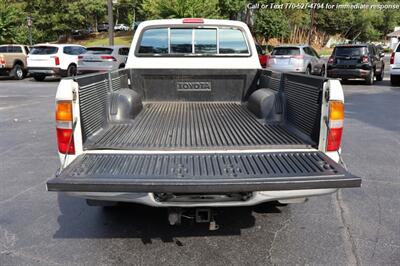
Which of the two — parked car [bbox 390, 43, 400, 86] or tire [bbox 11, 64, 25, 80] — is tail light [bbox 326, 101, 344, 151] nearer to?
parked car [bbox 390, 43, 400, 86]

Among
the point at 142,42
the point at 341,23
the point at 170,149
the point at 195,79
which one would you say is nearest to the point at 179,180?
the point at 170,149

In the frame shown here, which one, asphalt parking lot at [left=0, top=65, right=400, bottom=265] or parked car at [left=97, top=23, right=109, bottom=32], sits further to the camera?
parked car at [left=97, top=23, right=109, bottom=32]

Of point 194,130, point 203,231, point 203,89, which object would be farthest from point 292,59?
point 203,231

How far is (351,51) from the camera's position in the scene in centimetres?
1698

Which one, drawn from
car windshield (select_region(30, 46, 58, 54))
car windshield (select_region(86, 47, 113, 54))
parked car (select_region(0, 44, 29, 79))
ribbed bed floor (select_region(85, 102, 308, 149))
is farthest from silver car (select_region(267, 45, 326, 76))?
ribbed bed floor (select_region(85, 102, 308, 149))

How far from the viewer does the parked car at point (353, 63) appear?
16594 millimetres

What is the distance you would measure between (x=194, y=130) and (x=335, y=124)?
1476 mm

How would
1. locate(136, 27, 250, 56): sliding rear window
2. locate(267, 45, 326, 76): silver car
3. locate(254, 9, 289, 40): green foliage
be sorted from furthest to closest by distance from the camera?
locate(254, 9, 289, 40): green foliage, locate(267, 45, 326, 76): silver car, locate(136, 27, 250, 56): sliding rear window

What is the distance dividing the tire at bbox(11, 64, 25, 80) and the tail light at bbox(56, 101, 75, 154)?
65.1ft

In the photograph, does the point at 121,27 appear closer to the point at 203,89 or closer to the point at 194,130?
the point at 203,89

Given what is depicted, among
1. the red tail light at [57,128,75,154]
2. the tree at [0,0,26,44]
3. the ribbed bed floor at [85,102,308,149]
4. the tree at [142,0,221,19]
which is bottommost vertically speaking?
the ribbed bed floor at [85,102,308,149]

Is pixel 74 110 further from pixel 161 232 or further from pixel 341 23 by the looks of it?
pixel 341 23

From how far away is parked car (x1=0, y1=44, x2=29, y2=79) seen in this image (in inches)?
797

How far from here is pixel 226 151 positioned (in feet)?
11.0
